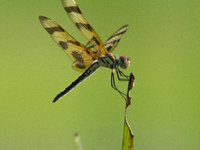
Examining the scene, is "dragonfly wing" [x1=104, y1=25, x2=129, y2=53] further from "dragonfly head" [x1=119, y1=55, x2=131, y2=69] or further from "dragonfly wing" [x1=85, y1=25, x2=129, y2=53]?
"dragonfly head" [x1=119, y1=55, x2=131, y2=69]

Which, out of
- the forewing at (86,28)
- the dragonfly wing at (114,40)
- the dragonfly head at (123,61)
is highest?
the forewing at (86,28)

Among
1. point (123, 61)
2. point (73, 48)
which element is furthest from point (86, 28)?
point (123, 61)

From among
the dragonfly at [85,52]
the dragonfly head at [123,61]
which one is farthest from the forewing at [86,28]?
the dragonfly head at [123,61]

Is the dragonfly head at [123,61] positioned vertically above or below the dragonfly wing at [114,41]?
below

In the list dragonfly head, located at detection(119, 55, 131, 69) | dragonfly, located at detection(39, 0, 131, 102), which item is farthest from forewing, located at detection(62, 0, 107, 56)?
dragonfly head, located at detection(119, 55, 131, 69)

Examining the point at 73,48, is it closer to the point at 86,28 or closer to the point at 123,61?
the point at 86,28

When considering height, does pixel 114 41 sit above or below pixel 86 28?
below

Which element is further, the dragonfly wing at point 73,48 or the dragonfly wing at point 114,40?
the dragonfly wing at point 114,40

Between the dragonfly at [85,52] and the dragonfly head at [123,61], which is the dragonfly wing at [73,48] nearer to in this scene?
the dragonfly at [85,52]
